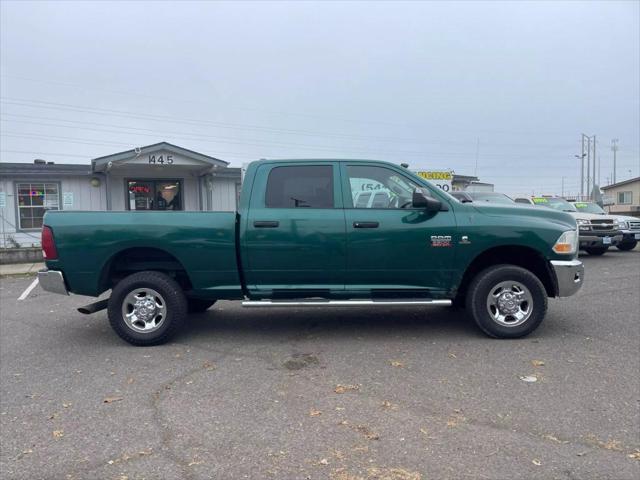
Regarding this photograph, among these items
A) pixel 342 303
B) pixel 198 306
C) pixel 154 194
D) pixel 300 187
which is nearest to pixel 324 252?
pixel 342 303

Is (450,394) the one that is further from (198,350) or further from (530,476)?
(198,350)

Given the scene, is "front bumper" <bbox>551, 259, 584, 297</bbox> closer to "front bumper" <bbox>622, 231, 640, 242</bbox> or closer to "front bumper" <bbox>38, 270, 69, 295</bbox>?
"front bumper" <bbox>38, 270, 69, 295</bbox>

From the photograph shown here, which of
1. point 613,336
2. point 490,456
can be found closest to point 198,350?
point 490,456

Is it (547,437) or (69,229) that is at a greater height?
(69,229)

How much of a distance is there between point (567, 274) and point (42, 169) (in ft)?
52.9

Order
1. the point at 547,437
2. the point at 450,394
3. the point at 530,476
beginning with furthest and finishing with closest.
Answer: the point at 450,394 → the point at 547,437 → the point at 530,476

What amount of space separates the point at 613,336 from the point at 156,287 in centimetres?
509

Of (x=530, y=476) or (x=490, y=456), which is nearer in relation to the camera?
(x=530, y=476)

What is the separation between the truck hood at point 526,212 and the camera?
6023 millimetres

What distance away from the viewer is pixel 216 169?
17.9 m

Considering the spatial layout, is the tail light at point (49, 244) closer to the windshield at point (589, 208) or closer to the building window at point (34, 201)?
the building window at point (34, 201)

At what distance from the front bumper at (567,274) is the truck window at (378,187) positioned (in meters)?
1.75

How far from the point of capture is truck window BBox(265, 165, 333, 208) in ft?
19.9

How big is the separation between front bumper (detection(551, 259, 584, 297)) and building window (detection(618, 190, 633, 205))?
4177cm
